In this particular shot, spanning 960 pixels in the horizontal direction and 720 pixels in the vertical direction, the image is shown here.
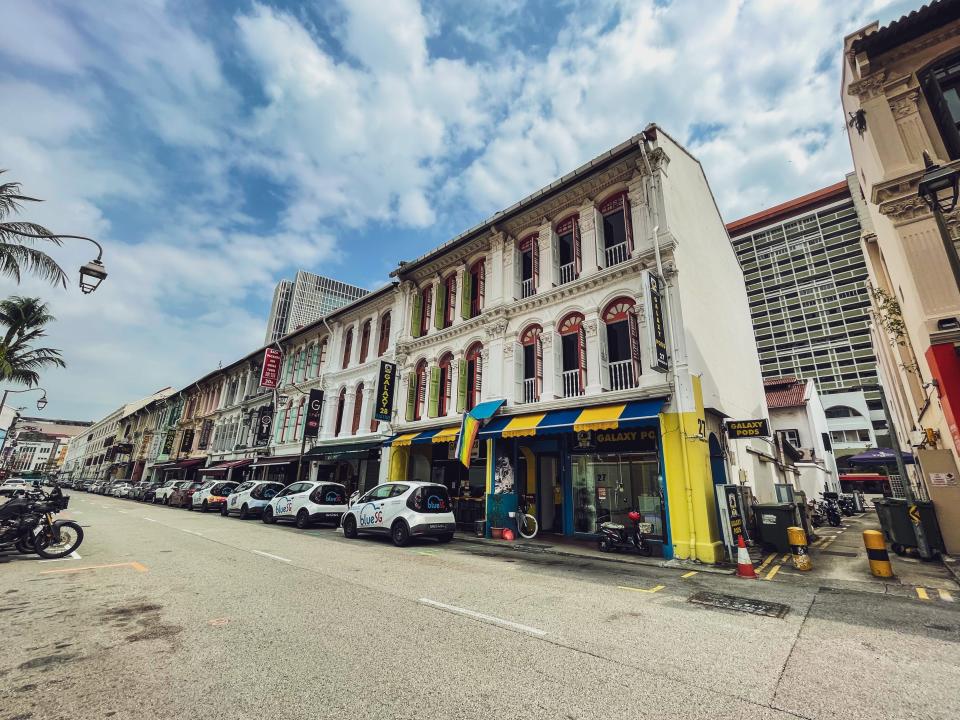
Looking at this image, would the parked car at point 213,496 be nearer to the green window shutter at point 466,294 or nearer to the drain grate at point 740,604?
the green window shutter at point 466,294

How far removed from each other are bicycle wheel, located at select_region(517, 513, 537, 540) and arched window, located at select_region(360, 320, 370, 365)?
13.3 metres

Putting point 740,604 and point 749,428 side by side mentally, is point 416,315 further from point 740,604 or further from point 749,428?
point 740,604

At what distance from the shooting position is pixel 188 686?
3.34 m

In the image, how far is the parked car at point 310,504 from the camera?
50.8 feet

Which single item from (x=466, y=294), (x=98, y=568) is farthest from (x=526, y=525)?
(x=98, y=568)

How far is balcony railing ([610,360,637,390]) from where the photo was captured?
12.5 meters

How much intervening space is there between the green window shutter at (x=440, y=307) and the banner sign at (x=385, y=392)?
9.17ft

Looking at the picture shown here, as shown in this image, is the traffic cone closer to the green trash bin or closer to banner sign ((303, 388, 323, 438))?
the green trash bin

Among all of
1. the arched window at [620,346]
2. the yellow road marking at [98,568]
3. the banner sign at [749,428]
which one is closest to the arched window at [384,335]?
the arched window at [620,346]

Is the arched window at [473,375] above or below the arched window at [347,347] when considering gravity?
below

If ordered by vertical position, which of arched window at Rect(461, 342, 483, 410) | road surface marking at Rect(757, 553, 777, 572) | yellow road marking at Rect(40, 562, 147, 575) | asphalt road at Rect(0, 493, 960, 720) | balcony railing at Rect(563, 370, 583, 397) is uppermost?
arched window at Rect(461, 342, 483, 410)

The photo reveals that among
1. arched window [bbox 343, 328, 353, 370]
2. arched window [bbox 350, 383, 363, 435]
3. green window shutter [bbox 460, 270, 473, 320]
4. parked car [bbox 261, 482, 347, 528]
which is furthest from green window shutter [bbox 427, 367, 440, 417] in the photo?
arched window [bbox 343, 328, 353, 370]

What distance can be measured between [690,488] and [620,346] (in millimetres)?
4644

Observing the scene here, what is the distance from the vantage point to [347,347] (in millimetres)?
24531
